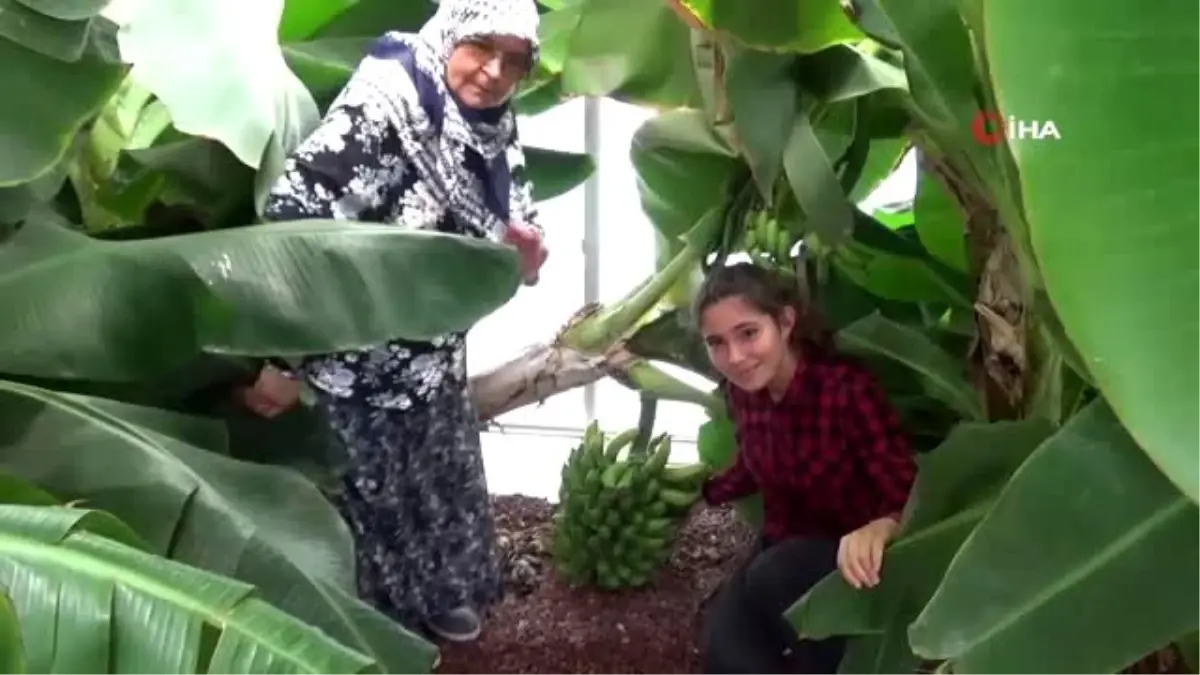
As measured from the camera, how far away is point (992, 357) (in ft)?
3.22

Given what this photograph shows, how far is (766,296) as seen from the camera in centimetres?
109

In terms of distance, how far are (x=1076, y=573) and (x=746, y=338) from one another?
1.55 ft

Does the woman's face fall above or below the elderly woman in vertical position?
above

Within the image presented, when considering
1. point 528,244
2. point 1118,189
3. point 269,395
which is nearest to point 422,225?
point 528,244

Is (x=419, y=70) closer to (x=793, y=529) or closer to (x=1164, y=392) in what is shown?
(x=793, y=529)

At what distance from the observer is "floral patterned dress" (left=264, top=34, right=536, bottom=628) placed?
1.14 meters

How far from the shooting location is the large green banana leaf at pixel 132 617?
→ 0.52m

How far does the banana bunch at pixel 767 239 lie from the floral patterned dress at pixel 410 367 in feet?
0.75

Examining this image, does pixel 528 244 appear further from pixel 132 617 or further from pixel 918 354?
pixel 132 617

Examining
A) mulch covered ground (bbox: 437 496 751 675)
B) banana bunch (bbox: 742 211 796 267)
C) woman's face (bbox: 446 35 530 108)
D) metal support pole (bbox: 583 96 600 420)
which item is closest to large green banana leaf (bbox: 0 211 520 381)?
woman's face (bbox: 446 35 530 108)

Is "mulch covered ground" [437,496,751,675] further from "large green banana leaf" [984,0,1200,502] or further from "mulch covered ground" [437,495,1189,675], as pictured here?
"large green banana leaf" [984,0,1200,502]

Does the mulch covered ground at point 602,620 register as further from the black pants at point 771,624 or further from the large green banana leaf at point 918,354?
the large green banana leaf at point 918,354

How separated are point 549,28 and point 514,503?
657 millimetres

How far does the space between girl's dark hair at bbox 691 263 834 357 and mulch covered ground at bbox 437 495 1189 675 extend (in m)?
0.37
